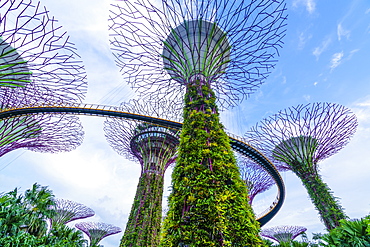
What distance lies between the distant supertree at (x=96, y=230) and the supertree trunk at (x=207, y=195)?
33.5 metres

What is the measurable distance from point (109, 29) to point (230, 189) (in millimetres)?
9091

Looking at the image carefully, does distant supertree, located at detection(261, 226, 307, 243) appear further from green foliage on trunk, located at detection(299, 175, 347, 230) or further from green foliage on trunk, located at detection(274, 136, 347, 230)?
green foliage on trunk, located at detection(299, 175, 347, 230)

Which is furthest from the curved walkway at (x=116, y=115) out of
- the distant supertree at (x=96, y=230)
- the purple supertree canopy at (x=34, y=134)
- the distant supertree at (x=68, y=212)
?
the distant supertree at (x=96, y=230)

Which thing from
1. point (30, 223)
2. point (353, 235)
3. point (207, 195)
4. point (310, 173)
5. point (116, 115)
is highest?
point (116, 115)

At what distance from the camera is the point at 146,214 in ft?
55.2

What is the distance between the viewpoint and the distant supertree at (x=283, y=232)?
31217 millimetres

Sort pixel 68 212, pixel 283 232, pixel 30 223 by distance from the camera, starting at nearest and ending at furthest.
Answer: pixel 30 223, pixel 68 212, pixel 283 232

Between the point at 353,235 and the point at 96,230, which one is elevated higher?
the point at 96,230

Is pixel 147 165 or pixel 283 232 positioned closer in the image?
pixel 147 165

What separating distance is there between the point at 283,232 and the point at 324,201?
2325 cm

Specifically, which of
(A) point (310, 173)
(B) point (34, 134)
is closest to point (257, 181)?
(A) point (310, 173)

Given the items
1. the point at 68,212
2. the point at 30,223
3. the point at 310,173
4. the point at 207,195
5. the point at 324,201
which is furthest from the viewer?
the point at 68,212

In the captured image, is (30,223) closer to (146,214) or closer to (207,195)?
(146,214)

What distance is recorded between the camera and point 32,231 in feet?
38.3
